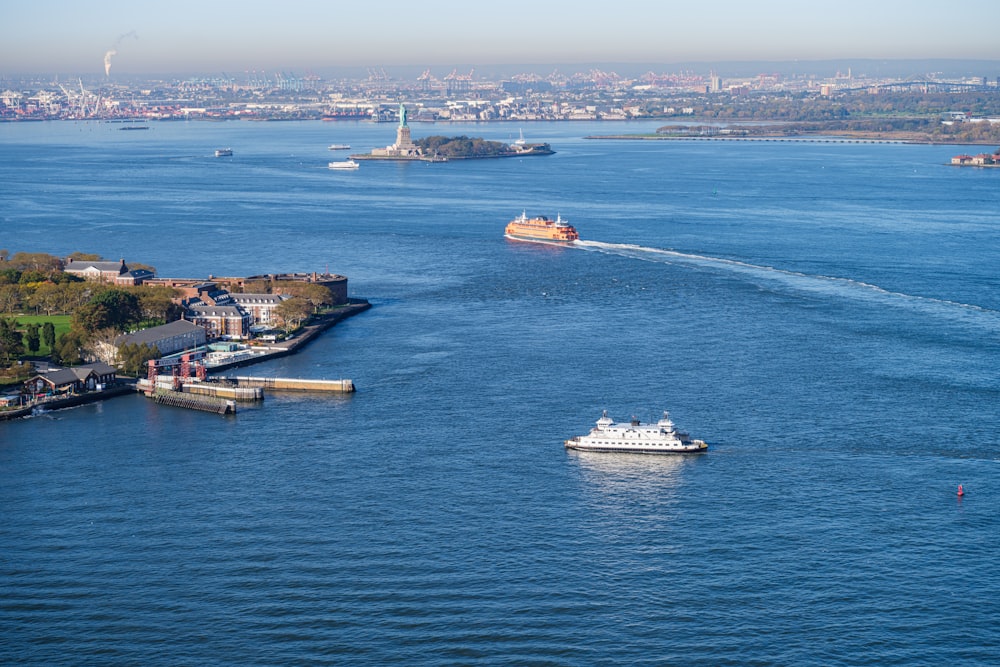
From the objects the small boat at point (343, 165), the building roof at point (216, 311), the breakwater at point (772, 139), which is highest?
the breakwater at point (772, 139)

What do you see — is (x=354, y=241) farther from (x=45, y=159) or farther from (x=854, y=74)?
(x=854, y=74)

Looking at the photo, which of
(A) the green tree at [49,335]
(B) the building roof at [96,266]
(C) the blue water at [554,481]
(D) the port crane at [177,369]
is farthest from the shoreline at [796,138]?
(D) the port crane at [177,369]

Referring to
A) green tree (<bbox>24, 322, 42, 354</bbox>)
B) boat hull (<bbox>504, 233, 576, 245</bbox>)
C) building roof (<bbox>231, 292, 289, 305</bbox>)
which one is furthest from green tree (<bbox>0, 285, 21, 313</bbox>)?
boat hull (<bbox>504, 233, 576, 245</bbox>)

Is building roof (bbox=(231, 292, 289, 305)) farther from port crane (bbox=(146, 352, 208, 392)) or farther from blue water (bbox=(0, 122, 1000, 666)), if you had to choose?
port crane (bbox=(146, 352, 208, 392))

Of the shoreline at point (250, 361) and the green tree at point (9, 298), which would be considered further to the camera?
the green tree at point (9, 298)

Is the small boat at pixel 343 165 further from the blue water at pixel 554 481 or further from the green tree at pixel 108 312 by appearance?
the green tree at pixel 108 312
